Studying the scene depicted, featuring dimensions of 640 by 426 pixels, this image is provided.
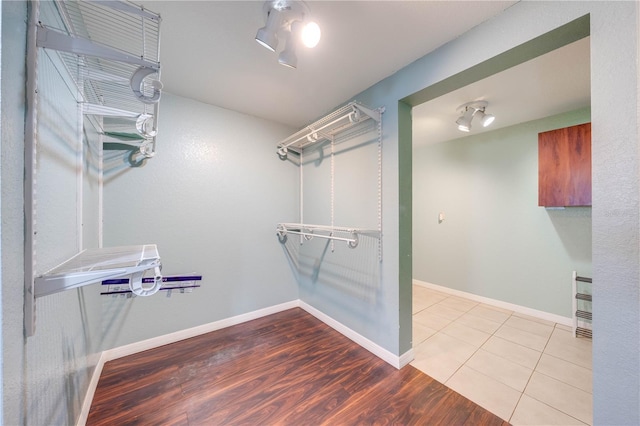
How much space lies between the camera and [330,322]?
247 cm

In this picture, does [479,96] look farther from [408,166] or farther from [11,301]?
[11,301]

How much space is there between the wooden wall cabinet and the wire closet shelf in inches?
139

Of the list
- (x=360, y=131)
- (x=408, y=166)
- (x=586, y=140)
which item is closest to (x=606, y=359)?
(x=408, y=166)

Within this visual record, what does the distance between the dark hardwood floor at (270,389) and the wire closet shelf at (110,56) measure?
70.0 inches

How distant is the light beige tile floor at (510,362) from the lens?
1.44 metres

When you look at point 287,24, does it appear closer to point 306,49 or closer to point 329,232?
point 306,49

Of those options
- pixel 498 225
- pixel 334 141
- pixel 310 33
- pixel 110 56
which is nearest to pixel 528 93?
pixel 498 225

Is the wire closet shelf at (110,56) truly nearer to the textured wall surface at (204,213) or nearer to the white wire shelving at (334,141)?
the textured wall surface at (204,213)

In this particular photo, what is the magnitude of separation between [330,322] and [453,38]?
2.70 m

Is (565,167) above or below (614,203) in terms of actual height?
above

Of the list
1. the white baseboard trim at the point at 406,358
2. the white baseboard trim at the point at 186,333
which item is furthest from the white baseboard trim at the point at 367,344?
the white baseboard trim at the point at 186,333

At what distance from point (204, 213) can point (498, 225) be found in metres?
3.73

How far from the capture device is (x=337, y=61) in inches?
65.5

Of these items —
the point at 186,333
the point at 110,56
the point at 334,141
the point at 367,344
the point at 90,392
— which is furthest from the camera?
the point at 334,141
